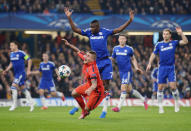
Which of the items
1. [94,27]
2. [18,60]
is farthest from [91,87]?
[18,60]

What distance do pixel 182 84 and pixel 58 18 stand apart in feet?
28.6

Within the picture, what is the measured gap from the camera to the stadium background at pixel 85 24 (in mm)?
24672

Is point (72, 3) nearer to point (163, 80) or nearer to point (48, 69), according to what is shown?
point (48, 69)

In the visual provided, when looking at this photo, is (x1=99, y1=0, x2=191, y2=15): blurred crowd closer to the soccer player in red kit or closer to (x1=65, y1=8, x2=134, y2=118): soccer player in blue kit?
(x1=65, y1=8, x2=134, y2=118): soccer player in blue kit

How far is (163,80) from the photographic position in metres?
13.5

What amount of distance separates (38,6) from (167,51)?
586 inches

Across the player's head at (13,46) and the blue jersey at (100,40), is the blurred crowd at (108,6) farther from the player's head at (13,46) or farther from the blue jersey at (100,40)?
the blue jersey at (100,40)

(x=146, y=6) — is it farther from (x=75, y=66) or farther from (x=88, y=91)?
(x=88, y=91)

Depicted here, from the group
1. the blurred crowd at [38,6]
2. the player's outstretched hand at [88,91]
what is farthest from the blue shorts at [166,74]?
the blurred crowd at [38,6]

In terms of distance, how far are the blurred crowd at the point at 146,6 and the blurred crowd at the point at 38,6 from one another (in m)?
2.02

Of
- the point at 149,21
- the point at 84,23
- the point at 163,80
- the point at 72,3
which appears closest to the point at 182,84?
the point at 149,21

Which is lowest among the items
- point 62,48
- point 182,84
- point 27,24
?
point 182,84

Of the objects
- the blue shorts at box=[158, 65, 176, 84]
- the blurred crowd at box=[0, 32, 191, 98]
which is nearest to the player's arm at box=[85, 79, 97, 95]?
the blue shorts at box=[158, 65, 176, 84]

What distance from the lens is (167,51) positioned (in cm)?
1338
